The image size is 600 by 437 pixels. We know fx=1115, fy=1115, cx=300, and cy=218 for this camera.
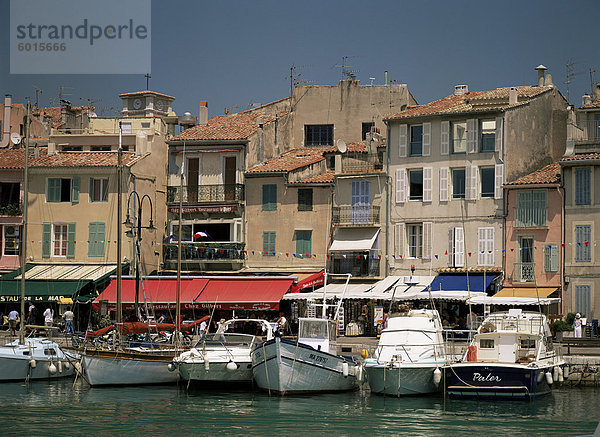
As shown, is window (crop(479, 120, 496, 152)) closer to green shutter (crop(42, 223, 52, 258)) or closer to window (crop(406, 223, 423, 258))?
window (crop(406, 223, 423, 258))

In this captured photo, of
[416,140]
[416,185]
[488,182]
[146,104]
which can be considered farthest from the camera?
[146,104]

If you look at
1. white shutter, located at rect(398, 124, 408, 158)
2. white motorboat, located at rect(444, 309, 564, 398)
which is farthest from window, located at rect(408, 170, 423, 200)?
white motorboat, located at rect(444, 309, 564, 398)

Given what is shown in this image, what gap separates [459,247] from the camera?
5238cm

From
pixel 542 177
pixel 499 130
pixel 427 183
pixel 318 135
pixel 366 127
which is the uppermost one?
pixel 366 127

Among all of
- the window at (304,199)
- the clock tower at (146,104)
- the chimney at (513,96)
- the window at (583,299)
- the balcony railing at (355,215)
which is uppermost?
the clock tower at (146,104)

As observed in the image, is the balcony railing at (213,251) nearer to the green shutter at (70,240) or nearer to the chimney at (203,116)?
the green shutter at (70,240)

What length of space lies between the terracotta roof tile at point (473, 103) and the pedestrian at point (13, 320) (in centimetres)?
2034

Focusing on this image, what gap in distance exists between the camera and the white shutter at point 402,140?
54.9 metres

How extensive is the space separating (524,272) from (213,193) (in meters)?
16.9

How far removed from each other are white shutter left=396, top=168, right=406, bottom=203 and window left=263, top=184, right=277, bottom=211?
21.4 feet

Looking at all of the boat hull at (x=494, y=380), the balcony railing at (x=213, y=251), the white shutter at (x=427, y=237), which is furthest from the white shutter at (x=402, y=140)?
the boat hull at (x=494, y=380)

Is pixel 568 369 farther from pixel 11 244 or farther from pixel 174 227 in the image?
pixel 11 244

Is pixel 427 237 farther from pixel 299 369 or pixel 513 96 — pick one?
pixel 299 369

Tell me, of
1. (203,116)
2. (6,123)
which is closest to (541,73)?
(203,116)
